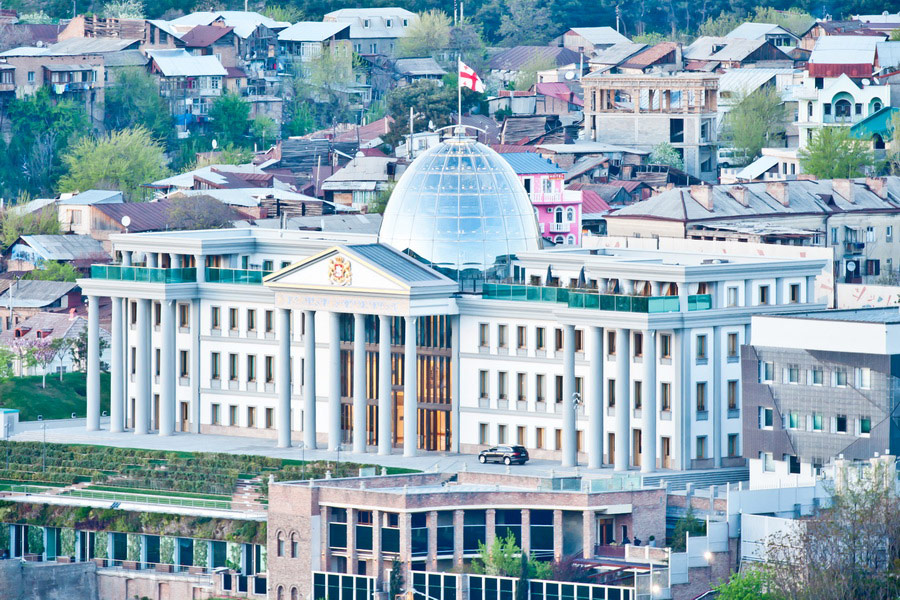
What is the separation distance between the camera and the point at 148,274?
140250 millimetres

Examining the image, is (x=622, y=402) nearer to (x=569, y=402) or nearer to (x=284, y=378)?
(x=569, y=402)

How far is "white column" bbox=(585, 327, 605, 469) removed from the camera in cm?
12594

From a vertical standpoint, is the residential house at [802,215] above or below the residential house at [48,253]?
above

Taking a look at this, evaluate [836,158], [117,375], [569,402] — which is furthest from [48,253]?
[569,402]

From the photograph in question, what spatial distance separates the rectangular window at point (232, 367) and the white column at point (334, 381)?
22.7 ft

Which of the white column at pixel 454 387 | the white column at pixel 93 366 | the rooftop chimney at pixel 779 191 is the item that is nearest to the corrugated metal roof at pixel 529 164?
the rooftop chimney at pixel 779 191

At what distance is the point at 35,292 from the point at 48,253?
11027 mm

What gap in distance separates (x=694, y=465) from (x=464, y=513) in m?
13.7

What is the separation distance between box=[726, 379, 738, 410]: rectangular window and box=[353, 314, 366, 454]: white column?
16.7m

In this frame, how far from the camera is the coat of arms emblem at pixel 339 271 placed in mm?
131625

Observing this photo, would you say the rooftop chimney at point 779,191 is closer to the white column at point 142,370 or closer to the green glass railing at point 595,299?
the green glass railing at point 595,299

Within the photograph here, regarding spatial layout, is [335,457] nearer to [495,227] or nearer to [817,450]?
[495,227]

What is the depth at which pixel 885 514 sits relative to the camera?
107375 mm

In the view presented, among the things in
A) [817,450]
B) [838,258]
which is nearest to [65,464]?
[817,450]
